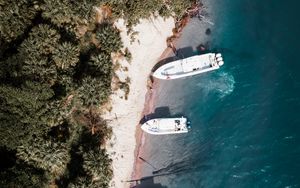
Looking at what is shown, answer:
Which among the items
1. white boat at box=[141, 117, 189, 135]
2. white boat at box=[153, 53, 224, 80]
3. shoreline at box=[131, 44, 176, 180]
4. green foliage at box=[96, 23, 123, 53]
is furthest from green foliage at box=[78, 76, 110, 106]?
white boat at box=[153, 53, 224, 80]

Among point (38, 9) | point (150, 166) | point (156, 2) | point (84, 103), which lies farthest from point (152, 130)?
point (38, 9)

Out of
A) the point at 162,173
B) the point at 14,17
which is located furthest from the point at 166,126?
the point at 14,17

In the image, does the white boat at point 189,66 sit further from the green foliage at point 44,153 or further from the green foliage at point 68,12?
the green foliage at point 44,153

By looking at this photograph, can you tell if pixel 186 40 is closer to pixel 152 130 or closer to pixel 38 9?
pixel 152 130

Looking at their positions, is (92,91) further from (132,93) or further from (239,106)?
(239,106)

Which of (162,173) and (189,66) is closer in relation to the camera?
(162,173)

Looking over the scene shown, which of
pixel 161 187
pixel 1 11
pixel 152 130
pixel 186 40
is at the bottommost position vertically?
pixel 161 187

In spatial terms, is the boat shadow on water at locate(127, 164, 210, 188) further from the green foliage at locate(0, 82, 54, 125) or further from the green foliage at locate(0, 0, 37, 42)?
the green foliage at locate(0, 0, 37, 42)
